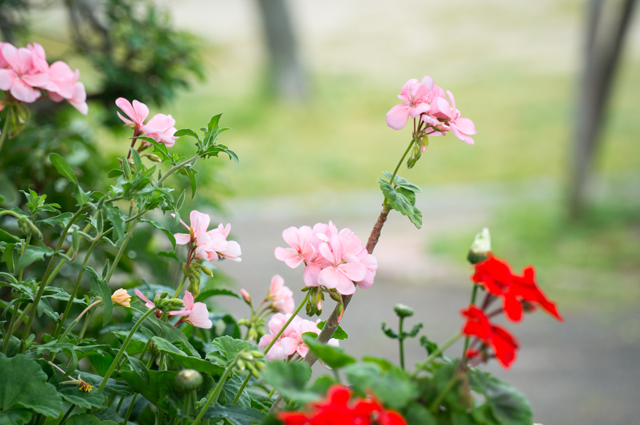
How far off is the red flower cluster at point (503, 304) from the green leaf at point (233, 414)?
7.0 inches

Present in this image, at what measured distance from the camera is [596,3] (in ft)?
9.68

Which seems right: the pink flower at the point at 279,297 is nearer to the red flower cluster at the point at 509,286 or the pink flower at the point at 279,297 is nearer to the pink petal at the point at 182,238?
the pink petal at the point at 182,238

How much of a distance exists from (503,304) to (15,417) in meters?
0.36

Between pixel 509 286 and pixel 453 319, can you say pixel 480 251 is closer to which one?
pixel 509 286

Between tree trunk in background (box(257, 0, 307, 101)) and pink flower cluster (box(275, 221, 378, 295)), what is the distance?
5.80m

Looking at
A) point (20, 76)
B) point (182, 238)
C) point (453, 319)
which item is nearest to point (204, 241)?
point (182, 238)

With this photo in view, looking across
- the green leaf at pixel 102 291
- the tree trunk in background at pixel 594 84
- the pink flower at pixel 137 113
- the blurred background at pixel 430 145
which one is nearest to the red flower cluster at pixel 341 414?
the green leaf at pixel 102 291

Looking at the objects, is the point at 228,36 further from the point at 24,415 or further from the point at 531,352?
the point at 24,415

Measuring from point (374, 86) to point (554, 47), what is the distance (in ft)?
9.12

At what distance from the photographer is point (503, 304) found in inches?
14.0

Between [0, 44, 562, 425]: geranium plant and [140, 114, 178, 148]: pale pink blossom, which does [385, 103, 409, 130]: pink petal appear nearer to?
[0, 44, 562, 425]: geranium plant

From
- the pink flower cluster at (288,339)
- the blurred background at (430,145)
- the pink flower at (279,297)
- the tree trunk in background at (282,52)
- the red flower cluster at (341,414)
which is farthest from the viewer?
the tree trunk in background at (282,52)

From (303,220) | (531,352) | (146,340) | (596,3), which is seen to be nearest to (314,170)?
(303,220)

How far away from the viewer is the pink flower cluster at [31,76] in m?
0.50
